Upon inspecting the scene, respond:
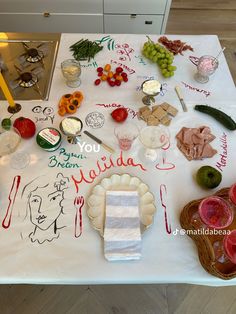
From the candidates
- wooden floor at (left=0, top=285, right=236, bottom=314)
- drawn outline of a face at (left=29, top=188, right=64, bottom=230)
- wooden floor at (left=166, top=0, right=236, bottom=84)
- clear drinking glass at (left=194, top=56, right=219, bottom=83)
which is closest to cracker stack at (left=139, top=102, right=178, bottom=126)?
clear drinking glass at (left=194, top=56, right=219, bottom=83)

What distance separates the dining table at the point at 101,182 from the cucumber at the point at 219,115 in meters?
0.02

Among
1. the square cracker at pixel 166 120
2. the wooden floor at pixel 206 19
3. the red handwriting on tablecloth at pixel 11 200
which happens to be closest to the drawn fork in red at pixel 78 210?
the red handwriting on tablecloth at pixel 11 200

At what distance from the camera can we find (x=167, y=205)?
2.72 ft

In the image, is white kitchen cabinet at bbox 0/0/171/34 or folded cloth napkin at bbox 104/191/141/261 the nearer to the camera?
folded cloth napkin at bbox 104/191/141/261

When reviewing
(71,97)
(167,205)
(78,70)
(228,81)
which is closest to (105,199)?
(167,205)

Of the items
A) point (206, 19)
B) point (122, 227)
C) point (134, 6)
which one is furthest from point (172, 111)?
point (206, 19)

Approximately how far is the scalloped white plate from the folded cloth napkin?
2 centimetres

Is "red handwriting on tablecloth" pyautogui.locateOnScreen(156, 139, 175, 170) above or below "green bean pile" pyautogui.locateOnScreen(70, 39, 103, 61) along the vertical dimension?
below

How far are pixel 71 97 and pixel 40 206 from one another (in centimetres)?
45

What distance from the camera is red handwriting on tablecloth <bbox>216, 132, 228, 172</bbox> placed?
0.91 metres

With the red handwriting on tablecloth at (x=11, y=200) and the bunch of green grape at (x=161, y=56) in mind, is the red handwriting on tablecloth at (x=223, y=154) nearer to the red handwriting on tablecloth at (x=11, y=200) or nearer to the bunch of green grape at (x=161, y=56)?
the bunch of green grape at (x=161, y=56)

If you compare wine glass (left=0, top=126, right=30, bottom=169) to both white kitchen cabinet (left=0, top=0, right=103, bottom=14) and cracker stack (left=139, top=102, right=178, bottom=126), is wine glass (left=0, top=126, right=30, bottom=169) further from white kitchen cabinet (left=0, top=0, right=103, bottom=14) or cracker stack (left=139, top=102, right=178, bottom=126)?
white kitchen cabinet (left=0, top=0, right=103, bottom=14)

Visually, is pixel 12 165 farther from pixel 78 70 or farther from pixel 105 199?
pixel 78 70

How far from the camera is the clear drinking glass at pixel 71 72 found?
107 centimetres
